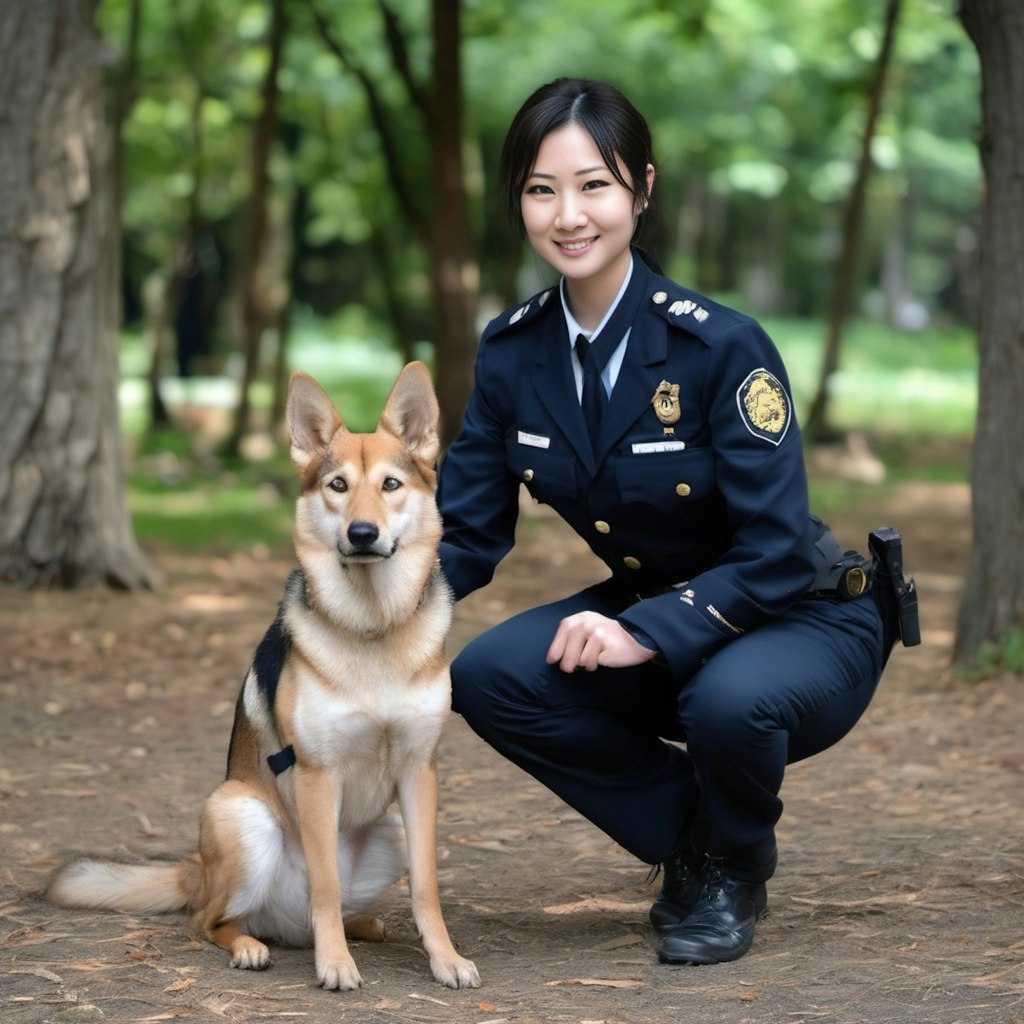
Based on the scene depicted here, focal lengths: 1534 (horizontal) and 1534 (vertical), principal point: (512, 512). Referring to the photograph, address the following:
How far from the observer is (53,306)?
8.05 metres

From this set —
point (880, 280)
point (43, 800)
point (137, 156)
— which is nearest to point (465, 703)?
point (43, 800)

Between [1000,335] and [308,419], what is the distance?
12.9 feet

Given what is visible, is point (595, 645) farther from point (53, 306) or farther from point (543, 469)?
point (53, 306)

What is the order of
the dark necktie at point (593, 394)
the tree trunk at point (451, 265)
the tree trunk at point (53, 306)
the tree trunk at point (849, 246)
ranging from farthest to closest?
the tree trunk at point (849, 246) < the tree trunk at point (451, 265) < the tree trunk at point (53, 306) < the dark necktie at point (593, 394)

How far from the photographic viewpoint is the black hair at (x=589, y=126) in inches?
146

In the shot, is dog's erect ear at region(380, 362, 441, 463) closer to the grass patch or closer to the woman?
the woman

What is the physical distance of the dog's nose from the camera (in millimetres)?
3314

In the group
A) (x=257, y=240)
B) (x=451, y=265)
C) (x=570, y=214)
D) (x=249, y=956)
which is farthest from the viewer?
(x=257, y=240)

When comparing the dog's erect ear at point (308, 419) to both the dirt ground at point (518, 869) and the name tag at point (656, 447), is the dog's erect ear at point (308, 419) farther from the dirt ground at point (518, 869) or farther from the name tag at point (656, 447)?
the dirt ground at point (518, 869)

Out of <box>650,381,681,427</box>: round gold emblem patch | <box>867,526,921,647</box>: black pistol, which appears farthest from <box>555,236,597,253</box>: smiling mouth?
<box>867,526,921,647</box>: black pistol

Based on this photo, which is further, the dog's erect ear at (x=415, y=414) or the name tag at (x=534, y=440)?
the name tag at (x=534, y=440)

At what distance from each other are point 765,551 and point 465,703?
881 millimetres

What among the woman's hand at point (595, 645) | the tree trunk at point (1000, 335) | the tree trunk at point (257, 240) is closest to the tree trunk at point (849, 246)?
the tree trunk at point (257, 240)

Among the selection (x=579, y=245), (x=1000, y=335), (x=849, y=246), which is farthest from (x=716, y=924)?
(x=849, y=246)
